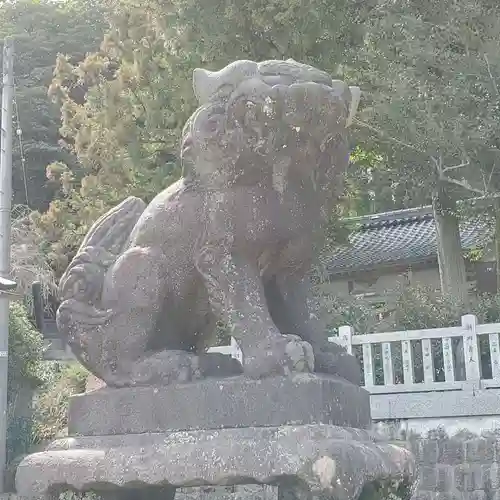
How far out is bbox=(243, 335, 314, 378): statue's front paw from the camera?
2.58 m

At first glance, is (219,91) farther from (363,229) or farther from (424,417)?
(363,229)

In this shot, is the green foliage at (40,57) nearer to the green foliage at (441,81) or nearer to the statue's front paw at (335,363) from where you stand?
the green foliage at (441,81)

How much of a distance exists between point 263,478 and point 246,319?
1.83 feet

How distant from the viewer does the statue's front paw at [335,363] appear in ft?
9.43

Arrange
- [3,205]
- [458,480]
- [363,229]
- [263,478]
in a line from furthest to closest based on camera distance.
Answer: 1. [363,229]
2. [3,205]
3. [458,480]
4. [263,478]

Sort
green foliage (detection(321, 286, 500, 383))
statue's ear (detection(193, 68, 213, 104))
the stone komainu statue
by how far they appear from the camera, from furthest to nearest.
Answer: green foliage (detection(321, 286, 500, 383)), statue's ear (detection(193, 68, 213, 104)), the stone komainu statue

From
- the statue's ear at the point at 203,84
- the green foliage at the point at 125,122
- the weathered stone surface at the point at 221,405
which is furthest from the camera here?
the green foliage at the point at 125,122

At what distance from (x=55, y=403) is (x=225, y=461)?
31.1 feet

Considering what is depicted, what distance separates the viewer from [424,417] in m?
7.52

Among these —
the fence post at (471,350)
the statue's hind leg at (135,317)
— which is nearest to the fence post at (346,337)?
the fence post at (471,350)

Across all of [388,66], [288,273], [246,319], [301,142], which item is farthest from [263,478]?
[388,66]

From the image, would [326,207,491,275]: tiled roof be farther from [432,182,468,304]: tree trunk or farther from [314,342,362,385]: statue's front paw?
[314,342,362,385]: statue's front paw

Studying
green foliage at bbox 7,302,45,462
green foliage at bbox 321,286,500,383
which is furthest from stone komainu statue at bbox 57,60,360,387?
green foliage at bbox 7,302,45,462

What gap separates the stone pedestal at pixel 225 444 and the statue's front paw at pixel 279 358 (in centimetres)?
4
